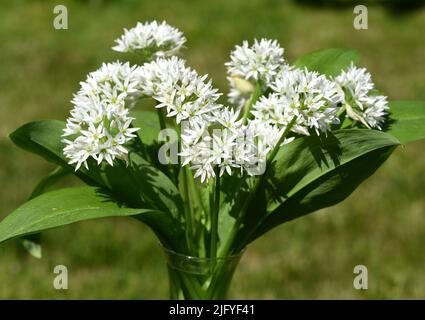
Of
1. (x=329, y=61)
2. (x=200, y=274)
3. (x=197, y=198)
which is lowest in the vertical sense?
(x=200, y=274)

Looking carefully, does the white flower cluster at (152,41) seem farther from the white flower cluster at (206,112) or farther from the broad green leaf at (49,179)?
the broad green leaf at (49,179)

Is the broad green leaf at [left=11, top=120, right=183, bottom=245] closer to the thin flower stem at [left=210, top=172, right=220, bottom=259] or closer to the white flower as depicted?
the thin flower stem at [left=210, top=172, right=220, bottom=259]

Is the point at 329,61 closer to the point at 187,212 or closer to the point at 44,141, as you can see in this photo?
the point at 187,212

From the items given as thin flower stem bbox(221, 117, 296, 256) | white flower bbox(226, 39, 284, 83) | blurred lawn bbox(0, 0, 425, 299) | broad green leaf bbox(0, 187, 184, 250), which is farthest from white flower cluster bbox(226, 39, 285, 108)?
blurred lawn bbox(0, 0, 425, 299)

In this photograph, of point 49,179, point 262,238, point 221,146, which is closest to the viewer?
point 221,146

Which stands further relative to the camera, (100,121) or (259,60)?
(259,60)

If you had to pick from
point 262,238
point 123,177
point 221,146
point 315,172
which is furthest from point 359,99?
point 262,238

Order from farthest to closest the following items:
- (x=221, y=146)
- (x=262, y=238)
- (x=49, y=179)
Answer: (x=262, y=238)
(x=49, y=179)
(x=221, y=146)

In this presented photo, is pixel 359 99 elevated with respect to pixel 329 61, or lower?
lower
